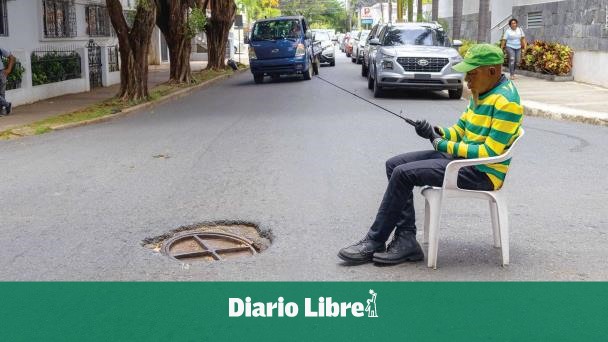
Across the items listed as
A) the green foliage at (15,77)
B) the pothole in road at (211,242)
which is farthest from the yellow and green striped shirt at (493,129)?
the green foliage at (15,77)

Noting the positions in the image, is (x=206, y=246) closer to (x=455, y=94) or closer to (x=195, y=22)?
(x=455, y=94)

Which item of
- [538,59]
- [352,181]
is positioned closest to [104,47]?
[538,59]

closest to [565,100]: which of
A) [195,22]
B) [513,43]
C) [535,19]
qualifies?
[513,43]

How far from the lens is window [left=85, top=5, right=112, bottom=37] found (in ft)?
85.4

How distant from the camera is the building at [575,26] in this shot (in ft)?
62.6

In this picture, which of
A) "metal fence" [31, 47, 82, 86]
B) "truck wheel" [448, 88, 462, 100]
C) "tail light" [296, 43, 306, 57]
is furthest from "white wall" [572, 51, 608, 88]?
"metal fence" [31, 47, 82, 86]

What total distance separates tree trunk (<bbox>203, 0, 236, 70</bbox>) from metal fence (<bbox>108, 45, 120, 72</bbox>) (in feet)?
23.1

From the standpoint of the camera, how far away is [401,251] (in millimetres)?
5203

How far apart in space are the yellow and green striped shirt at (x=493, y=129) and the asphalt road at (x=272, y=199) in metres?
0.80

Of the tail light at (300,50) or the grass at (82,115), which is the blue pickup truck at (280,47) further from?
the grass at (82,115)

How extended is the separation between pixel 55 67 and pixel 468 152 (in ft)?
54.9

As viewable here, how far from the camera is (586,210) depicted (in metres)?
6.80

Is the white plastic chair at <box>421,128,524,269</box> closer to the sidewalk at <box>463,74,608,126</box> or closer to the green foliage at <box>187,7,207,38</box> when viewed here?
the sidewalk at <box>463,74,608,126</box>
